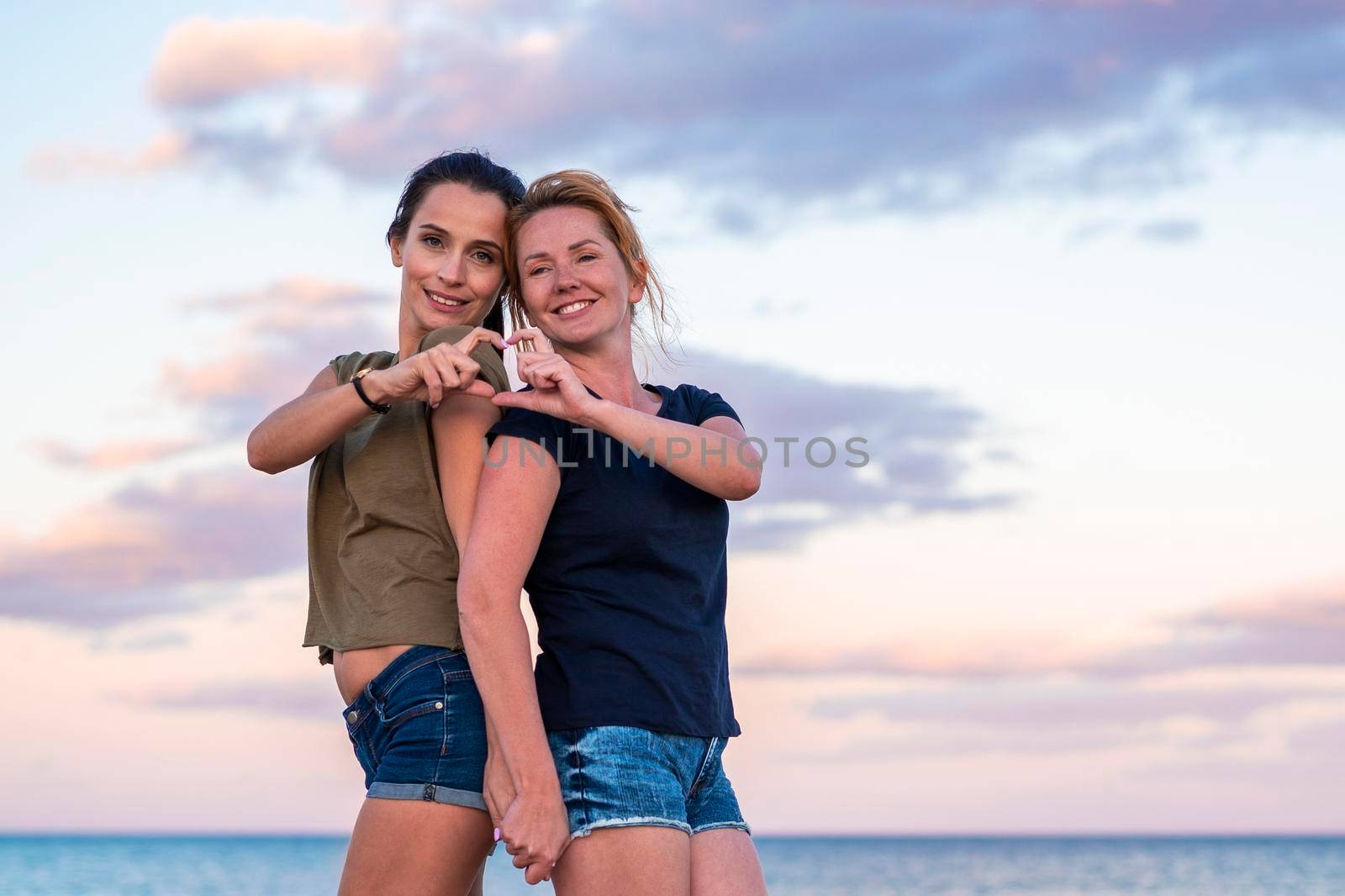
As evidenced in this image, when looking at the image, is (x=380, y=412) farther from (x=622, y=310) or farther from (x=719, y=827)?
(x=719, y=827)

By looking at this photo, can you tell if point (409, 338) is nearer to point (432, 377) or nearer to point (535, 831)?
A: point (432, 377)

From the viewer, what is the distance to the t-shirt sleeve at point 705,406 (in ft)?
11.2

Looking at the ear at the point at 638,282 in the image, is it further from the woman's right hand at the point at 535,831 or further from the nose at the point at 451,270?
the woman's right hand at the point at 535,831

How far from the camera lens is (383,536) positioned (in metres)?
3.10

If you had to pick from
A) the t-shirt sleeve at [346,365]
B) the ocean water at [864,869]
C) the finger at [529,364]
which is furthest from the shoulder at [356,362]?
the ocean water at [864,869]

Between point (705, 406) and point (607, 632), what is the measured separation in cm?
79

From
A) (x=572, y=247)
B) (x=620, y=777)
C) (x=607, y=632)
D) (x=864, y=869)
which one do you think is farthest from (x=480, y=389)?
(x=864, y=869)

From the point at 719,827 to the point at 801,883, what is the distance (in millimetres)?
44876

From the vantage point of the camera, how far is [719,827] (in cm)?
308

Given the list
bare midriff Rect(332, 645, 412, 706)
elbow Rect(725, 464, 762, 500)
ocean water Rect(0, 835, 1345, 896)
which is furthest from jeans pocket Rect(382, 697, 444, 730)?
ocean water Rect(0, 835, 1345, 896)

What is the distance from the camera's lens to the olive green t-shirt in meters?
3.00

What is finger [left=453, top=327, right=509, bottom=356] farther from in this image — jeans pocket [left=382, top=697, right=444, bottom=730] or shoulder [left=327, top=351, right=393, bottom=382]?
jeans pocket [left=382, top=697, right=444, bottom=730]

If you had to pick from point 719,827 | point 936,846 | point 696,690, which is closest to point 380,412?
point 696,690

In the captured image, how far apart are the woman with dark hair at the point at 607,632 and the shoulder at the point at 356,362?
0.43 m
